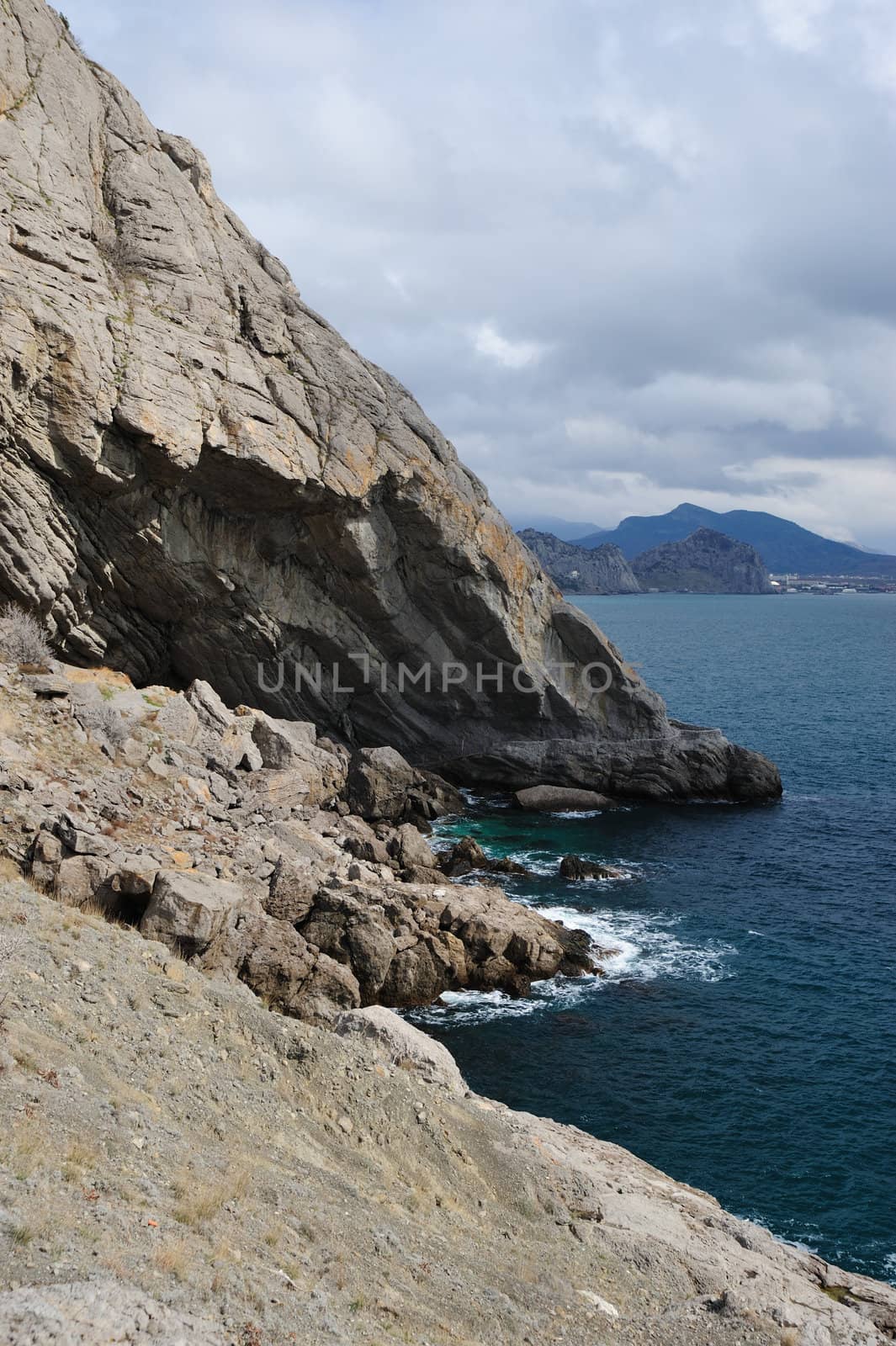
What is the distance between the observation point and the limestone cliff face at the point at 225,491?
4028cm

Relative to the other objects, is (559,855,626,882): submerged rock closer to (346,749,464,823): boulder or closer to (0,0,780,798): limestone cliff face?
(346,749,464,823): boulder

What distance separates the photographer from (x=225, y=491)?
1828 inches

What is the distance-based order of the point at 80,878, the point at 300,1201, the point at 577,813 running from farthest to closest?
1. the point at 577,813
2. the point at 80,878
3. the point at 300,1201

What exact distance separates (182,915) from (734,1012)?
61.0 feet

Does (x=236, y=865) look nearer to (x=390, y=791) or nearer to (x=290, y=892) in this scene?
(x=290, y=892)

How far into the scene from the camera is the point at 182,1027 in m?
17.2

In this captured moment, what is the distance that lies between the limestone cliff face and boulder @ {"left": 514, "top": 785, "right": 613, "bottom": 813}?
6.17ft

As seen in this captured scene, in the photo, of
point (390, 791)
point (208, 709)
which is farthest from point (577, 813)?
point (208, 709)

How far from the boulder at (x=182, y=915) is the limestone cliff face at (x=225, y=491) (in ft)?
72.0

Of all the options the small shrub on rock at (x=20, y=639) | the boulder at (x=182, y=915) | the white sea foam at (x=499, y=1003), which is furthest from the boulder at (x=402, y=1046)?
the small shrub on rock at (x=20, y=639)

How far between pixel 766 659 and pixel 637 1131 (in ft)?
373

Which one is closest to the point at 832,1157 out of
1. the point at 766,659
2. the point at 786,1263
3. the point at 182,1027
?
the point at 786,1263

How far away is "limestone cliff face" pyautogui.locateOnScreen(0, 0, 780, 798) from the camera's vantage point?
132ft

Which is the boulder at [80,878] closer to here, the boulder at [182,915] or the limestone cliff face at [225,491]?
the boulder at [182,915]
